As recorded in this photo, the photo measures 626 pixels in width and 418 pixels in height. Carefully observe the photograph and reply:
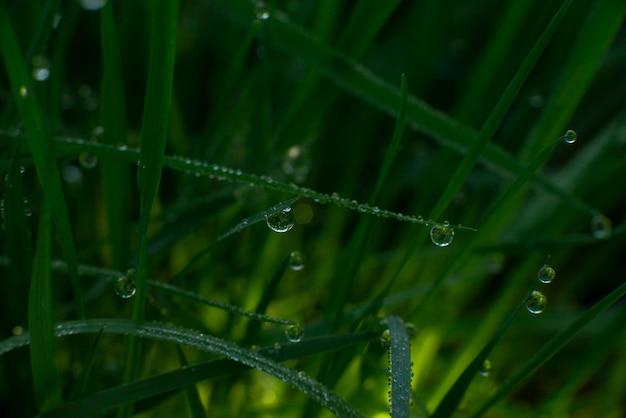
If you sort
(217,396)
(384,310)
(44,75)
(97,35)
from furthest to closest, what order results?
1. (97,35)
2. (384,310)
3. (217,396)
4. (44,75)

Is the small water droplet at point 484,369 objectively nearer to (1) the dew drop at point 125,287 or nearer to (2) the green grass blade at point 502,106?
(2) the green grass blade at point 502,106

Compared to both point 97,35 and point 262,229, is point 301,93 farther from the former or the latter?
point 97,35

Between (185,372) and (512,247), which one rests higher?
(512,247)

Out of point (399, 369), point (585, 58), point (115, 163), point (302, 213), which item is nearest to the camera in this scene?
point (399, 369)

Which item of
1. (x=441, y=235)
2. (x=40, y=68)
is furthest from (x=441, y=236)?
(x=40, y=68)

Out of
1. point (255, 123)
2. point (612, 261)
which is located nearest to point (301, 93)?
point (255, 123)

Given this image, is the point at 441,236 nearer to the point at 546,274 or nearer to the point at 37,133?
the point at 546,274
